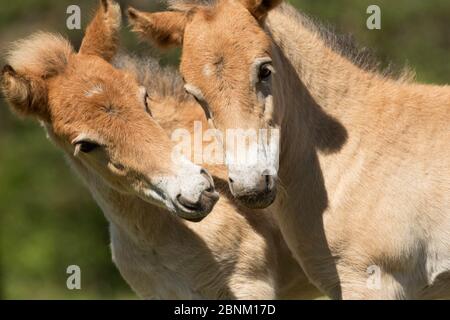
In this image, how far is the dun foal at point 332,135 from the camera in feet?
19.2

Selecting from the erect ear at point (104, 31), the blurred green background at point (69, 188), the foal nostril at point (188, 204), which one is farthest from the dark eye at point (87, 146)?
the blurred green background at point (69, 188)

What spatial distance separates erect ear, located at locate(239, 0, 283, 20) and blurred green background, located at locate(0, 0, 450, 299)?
9057 mm

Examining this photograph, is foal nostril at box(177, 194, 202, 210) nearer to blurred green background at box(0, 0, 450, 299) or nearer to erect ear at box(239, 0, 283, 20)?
erect ear at box(239, 0, 283, 20)

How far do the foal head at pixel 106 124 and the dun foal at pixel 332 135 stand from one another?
1.13ft

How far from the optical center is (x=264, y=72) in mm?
5891

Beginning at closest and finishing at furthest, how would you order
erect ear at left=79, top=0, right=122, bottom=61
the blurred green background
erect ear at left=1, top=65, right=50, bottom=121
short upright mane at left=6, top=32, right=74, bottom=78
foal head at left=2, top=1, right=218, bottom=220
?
foal head at left=2, top=1, right=218, bottom=220 → erect ear at left=1, top=65, right=50, bottom=121 → short upright mane at left=6, top=32, right=74, bottom=78 → erect ear at left=79, top=0, right=122, bottom=61 → the blurred green background

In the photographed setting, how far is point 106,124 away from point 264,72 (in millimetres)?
1063

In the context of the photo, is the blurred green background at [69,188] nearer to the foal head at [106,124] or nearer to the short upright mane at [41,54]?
the short upright mane at [41,54]

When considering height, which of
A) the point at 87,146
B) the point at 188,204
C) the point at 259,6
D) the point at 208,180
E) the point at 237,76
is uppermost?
the point at 259,6

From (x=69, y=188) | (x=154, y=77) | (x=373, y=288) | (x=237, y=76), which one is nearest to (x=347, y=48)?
(x=237, y=76)

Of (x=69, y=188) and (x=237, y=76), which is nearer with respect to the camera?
(x=237, y=76)


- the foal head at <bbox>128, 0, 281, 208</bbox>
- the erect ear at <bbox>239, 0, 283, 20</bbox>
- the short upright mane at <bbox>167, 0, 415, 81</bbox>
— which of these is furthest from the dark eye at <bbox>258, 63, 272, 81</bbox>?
the short upright mane at <bbox>167, 0, 415, 81</bbox>

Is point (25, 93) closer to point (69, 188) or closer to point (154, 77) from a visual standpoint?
point (154, 77)

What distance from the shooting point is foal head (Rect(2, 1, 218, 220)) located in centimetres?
573
